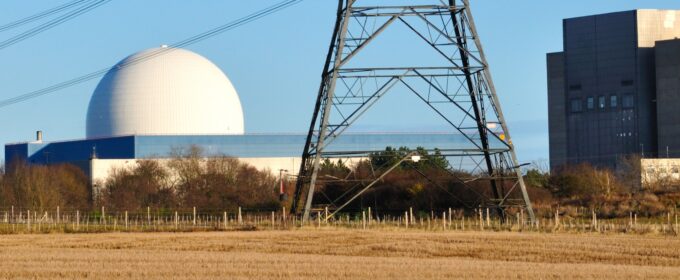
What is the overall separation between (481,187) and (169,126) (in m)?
66.9

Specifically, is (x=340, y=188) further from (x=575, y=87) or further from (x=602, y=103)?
(x=575, y=87)

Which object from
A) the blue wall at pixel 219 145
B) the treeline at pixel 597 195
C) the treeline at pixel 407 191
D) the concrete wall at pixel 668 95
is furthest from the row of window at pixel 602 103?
the treeline at pixel 407 191

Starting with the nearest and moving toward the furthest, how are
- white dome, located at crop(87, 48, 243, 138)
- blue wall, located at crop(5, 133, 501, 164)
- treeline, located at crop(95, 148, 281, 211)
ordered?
1. treeline, located at crop(95, 148, 281, 211)
2. blue wall, located at crop(5, 133, 501, 164)
3. white dome, located at crop(87, 48, 243, 138)

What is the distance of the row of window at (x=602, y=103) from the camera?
108 metres

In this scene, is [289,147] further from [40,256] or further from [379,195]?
[40,256]

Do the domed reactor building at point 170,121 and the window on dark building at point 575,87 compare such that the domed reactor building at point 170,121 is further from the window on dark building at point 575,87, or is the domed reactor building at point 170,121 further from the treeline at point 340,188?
the treeline at point 340,188

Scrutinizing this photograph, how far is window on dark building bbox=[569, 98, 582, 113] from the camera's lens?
112 meters

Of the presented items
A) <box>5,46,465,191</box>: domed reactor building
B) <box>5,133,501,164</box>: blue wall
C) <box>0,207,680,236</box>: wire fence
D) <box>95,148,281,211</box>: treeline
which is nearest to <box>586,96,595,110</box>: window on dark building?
<box>5,133,501,164</box>: blue wall

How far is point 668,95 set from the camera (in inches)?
4144

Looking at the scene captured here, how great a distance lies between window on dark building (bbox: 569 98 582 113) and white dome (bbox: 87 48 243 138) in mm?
33259

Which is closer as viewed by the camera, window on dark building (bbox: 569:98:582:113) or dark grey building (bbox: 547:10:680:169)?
dark grey building (bbox: 547:10:680:169)

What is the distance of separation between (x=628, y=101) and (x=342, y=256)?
8029cm

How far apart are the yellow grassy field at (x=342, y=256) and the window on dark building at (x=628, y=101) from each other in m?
69.7

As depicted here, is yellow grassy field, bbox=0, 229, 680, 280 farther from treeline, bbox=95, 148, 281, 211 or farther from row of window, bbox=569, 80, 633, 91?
row of window, bbox=569, 80, 633, 91
